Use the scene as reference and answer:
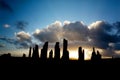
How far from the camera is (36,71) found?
29.5 feet

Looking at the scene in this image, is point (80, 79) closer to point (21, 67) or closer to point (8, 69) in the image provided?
point (21, 67)

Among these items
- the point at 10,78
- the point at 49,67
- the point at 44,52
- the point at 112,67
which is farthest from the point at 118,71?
the point at 44,52

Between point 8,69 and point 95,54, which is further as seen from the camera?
point 95,54

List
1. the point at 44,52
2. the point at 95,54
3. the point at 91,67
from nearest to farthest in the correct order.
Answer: the point at 91,67 < the point at 44,52 < the point at 95,54

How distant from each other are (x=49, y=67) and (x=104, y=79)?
407cm

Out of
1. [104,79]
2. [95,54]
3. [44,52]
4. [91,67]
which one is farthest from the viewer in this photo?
[95,54]

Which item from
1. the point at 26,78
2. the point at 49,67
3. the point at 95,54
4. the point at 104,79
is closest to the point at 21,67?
the point at 26,78

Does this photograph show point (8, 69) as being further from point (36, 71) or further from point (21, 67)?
point (36, 71)

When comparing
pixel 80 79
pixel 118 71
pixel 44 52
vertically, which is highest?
pixel 44 52

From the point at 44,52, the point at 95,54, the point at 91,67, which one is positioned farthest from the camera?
the point at 95,54

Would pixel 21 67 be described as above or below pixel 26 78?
above

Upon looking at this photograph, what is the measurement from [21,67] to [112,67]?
22.4 feet

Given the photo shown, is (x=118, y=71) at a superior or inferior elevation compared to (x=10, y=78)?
superior

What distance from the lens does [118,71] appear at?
26.6 feet
